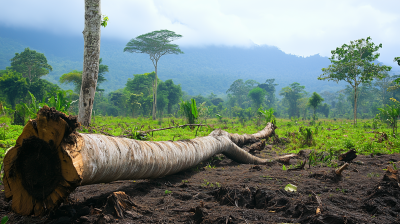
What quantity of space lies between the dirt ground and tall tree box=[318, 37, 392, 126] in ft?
67.9

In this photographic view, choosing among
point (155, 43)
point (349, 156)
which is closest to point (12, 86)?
point (155, 43)

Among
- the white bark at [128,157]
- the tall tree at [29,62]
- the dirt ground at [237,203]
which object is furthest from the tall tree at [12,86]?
the white bark at [128,157]

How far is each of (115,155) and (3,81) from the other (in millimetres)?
29697

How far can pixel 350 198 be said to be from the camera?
7.45 feet

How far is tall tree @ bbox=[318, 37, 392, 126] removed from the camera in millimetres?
19672

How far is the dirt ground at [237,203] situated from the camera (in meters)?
1.76

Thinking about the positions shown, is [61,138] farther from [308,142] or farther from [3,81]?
[3,81]

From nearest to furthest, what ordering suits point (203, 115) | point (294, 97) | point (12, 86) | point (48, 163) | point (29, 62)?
point (48, 163) → point (203, 115) → point (12, 86) → point (29, 62) → point (294, 97)

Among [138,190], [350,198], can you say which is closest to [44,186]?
[138,190]

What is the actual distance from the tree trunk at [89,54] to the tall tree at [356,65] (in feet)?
70.0

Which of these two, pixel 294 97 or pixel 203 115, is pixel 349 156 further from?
pixel 294 97

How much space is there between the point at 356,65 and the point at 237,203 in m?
23.8

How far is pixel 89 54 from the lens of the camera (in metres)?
6.16

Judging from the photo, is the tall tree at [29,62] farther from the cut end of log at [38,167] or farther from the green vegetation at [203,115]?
the cut end of log at [38,167]
